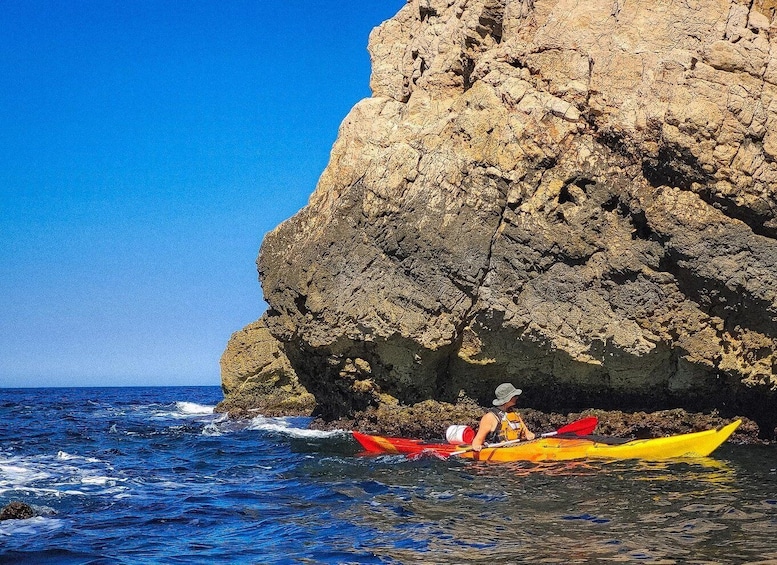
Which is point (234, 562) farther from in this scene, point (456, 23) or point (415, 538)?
point (456, 23)

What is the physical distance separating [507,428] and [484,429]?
0.49m

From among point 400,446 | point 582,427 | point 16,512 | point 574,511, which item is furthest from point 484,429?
point 16,512

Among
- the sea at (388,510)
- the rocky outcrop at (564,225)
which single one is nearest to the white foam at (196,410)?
the rocky outcrop at (564,225)

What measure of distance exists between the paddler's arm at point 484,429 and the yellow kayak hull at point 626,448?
0.41 meters

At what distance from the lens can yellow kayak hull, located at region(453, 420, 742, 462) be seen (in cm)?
1208

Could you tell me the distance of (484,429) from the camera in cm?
1310

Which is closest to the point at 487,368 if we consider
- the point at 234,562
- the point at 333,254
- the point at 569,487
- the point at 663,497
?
the point at 333,254

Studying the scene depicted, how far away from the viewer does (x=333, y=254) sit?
627 inches

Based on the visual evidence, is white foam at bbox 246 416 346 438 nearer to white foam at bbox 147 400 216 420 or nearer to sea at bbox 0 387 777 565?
sea at bbox 0 387 777 565

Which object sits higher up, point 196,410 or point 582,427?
point 582,427

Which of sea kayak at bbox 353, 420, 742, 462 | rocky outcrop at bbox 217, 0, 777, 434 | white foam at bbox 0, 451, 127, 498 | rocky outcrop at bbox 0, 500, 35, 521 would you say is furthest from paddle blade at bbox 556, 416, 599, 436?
rocky outcrop at bbox 0, 500, 35, 521

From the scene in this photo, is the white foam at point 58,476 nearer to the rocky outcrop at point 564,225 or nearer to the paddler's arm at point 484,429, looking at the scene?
the rocky outcrop at point 564,225

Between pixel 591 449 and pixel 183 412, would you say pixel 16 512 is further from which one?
pixel 183 412

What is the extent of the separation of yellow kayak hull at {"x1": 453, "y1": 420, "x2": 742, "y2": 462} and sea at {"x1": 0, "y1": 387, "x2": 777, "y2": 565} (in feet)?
0.91
